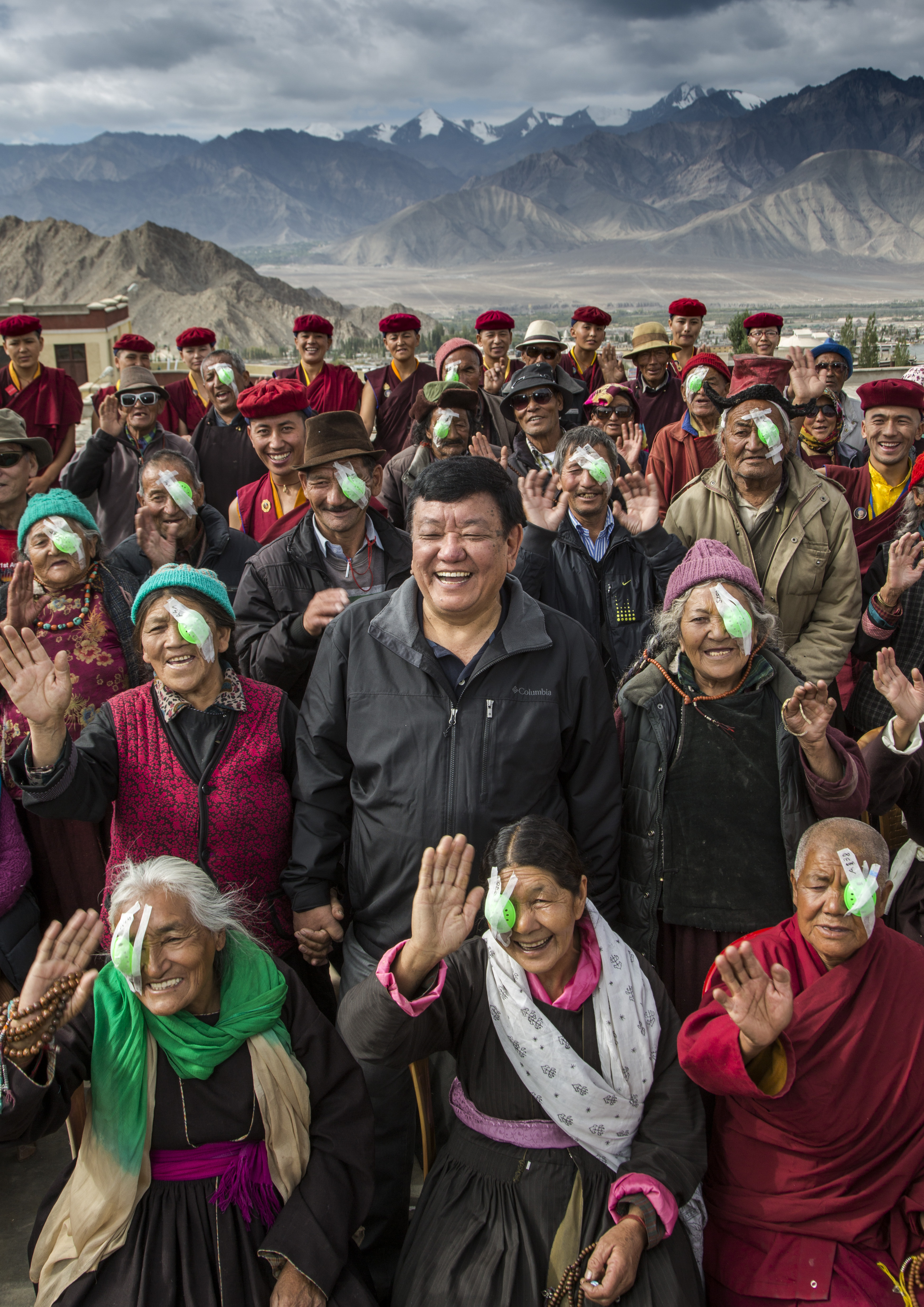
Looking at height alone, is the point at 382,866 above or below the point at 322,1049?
above

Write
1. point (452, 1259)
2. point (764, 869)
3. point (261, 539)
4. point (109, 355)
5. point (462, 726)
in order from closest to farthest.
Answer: point (452, 1259) < point (462, 726) < point (764, 869) < point (261, 539) < point (109, 355)

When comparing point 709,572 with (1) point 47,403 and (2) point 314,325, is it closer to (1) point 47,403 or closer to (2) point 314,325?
(2) point 314,325

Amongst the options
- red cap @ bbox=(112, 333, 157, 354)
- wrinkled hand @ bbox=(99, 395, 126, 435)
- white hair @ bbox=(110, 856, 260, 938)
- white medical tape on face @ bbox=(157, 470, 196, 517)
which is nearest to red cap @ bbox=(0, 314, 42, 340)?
red cap @ bbox=(112, 333, 157, 354)

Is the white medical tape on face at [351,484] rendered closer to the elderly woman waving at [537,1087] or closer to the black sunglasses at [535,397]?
the black sunglasses at [535,397]

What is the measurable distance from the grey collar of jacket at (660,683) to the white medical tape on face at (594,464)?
1041 millimetres

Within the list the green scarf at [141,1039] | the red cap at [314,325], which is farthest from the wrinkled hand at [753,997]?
the red cap at [314,325]

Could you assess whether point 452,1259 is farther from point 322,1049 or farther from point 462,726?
point 462,726

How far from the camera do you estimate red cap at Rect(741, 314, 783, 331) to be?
8.76 meters

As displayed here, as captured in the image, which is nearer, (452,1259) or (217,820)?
(452,1259)

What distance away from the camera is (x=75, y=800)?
10.4 ft

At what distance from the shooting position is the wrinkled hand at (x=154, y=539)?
443cm

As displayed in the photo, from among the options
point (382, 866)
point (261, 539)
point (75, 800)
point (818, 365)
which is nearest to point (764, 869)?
point (382, 866)

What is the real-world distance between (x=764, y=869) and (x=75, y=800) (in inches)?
86.2

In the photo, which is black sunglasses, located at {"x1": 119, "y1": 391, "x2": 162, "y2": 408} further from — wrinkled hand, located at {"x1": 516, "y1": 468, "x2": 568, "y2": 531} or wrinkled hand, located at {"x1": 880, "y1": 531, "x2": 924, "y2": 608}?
wrinkled hand, located at {"x1": 880, "y1": 531, "x2": 924, "y2": 608}
